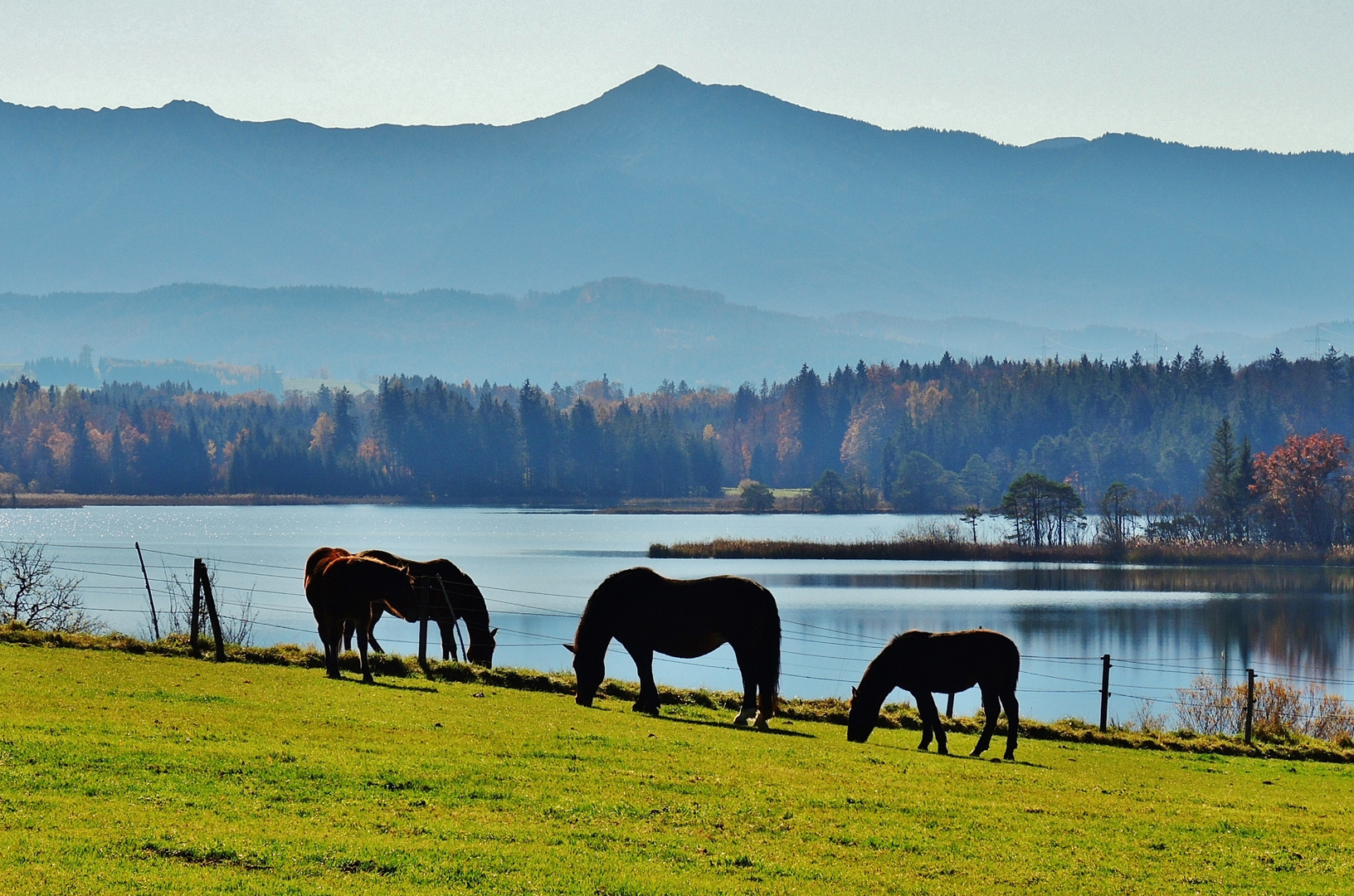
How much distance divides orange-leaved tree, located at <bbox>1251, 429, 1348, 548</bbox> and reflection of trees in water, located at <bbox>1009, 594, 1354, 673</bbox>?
28.0m

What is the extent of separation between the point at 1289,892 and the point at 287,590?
47831 mm

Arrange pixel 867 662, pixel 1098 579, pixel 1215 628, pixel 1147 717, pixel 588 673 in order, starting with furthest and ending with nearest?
1. pixel 1098 579
2. pixel 1215 628
3. pixel 867 662
4. pixel 1147 717
5. pixel 588 673

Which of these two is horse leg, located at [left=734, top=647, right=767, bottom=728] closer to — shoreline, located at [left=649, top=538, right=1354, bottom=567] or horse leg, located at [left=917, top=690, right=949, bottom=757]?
horse leg, located at [left=917, top=690, right=949, bottom=757]

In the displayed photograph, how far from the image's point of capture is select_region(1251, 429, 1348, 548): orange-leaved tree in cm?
9038

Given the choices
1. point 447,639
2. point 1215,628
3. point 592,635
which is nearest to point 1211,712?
point 447,639

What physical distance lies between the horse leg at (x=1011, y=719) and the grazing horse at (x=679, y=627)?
3077mm

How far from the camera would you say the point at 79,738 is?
467 inches

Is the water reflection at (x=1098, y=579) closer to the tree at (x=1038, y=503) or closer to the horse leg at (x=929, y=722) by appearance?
the tree at (x=1038, y=503)

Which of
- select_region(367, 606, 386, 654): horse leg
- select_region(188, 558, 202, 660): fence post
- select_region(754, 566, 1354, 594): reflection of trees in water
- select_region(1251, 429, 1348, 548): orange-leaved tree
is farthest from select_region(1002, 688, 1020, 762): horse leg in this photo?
select_region(1251, 429, 1348, 548): orange-leaved tree

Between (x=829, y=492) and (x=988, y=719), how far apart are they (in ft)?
443

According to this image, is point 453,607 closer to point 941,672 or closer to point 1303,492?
point 941,672

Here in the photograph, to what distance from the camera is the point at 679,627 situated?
18594mm

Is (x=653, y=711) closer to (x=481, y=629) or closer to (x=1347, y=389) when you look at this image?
(x=481, y=629)

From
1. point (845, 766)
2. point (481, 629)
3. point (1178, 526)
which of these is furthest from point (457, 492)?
point (845, 766)
